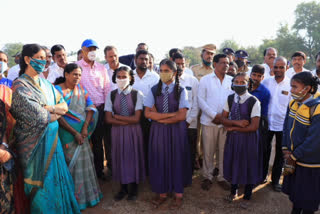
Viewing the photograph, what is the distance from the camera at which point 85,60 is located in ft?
14.0

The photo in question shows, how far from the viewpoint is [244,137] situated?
3.52 metres

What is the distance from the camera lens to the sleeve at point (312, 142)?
8.66ft

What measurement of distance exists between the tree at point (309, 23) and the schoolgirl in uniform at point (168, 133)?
128 ft

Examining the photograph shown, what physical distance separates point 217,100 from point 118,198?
2.51 m

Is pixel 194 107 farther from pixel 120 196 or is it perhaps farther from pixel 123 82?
pixel 120 196

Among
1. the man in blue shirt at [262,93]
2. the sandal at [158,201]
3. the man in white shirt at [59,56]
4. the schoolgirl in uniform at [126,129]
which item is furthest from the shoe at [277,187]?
the man in white shirt at [59,56]

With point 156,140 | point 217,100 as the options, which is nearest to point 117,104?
point 156,140

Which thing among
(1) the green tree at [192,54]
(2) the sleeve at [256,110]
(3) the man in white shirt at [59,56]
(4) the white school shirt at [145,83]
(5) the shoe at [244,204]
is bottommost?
(5) the shoe at [244,204]

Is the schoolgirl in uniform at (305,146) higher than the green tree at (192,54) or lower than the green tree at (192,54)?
lower

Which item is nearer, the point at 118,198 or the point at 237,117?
the point at 237,117

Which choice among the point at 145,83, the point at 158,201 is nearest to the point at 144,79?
the point at 145,83

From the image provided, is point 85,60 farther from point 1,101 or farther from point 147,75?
point 1,101

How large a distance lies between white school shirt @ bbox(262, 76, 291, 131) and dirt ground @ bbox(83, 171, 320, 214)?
1.25 metres

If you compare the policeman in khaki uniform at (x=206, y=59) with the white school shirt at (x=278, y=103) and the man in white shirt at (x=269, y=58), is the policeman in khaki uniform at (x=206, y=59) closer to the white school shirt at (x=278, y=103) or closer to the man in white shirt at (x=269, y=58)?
the white school shirt at (x=278, y=103)
